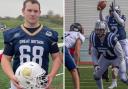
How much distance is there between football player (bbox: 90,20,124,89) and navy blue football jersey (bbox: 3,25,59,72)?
12.7ft

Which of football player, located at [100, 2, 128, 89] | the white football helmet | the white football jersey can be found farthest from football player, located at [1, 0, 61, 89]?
football player, located at [100, 2, 128, 89]

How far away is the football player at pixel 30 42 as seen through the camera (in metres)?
3.68

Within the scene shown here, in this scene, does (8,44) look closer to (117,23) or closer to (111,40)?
(111,40)

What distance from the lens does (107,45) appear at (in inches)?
306

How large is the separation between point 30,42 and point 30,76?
34 cm

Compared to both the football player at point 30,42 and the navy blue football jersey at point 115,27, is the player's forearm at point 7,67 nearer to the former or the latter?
the football player at point 30,42

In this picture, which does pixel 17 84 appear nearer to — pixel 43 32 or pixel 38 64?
pixel 38 64

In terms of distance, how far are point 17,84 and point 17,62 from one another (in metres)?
0.30

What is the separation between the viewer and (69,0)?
18.1 meters

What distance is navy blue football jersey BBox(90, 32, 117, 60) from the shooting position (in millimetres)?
7758

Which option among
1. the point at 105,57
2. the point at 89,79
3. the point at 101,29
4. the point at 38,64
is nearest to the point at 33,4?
the point at 38,64

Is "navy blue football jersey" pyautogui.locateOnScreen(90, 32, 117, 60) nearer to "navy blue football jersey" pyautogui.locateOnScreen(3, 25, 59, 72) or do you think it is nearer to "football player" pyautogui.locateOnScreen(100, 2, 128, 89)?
"football player" pyautogui.locateOnScreen(100, 2, 128, 89)

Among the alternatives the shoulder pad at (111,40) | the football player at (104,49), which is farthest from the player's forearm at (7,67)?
the shoulder pad at (111,40)

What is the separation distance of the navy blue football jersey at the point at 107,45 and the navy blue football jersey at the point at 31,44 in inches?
159
